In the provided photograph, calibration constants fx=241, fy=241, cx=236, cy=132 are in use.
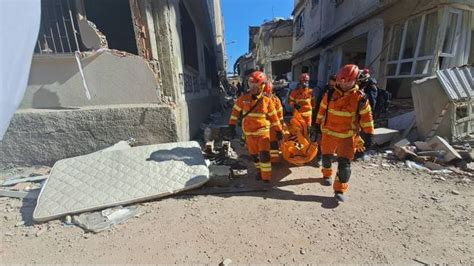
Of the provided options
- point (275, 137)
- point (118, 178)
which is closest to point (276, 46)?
point (275, 137)

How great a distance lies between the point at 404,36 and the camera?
637cm

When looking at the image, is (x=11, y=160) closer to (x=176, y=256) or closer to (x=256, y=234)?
(x=176, y=256)

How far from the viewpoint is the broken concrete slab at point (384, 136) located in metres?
4.80

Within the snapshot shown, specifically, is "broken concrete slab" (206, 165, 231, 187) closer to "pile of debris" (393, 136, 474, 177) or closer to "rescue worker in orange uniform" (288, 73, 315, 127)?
"rescue worker in orange uniform" (288, 73, 315, 127)

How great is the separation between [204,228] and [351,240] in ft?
4.84

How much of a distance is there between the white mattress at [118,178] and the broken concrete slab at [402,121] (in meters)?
4.41

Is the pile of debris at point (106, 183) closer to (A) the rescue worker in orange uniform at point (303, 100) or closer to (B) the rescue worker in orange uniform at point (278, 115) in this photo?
(B) the rescue worker in orange uniform at point (278, 115)

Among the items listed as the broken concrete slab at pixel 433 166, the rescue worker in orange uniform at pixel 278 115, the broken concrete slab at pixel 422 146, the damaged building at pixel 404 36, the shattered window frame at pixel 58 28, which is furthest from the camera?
the damaged building at pixel 404 36

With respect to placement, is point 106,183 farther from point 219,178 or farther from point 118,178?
point 219,178

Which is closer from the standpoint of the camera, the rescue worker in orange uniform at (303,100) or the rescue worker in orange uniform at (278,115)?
the rescue worker in orange uniform at (278,115)

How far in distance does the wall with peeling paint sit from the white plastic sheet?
83.7 inches

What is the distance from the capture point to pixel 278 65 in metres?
24.3

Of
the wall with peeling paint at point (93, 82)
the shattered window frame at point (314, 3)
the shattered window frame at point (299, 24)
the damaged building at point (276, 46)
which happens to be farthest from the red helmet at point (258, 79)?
the damaged building at point (276, 46)

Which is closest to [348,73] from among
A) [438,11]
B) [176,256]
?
[176,256]
